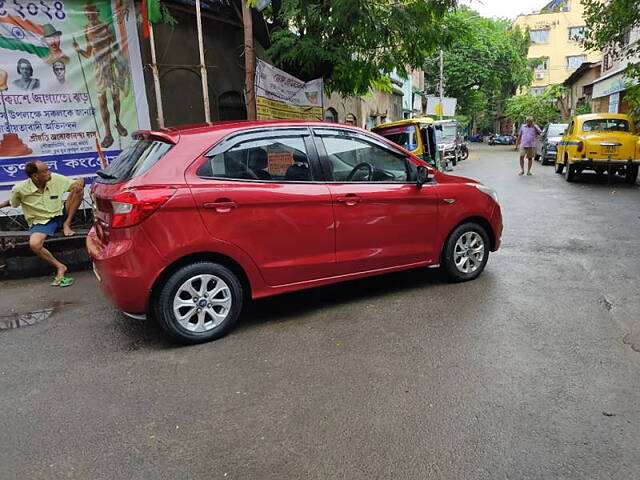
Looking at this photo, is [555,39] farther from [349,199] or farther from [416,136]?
[349,199]

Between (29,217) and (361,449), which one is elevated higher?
(29,217)

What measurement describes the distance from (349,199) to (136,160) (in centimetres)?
183

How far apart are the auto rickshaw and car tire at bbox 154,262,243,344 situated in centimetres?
864

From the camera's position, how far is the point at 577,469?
2.53 m

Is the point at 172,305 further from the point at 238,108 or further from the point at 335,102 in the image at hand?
the point at 335,102

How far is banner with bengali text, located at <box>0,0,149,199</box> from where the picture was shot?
21.7 feet

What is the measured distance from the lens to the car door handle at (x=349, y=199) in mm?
4559

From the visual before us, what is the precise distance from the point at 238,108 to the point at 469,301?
624 centimetres

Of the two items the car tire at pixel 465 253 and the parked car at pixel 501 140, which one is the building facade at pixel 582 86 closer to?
the parked car at pixel 501 140

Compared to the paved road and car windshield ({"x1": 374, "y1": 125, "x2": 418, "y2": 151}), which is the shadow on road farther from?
car windshield ({"x1": 374, "y1": 125, "x2": 418, "y2": 151})

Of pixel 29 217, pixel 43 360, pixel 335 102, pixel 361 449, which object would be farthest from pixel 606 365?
pixel 335 102

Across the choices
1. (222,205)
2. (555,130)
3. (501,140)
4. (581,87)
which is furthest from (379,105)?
(501,140)

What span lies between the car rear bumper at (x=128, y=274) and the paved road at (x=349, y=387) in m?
0.43

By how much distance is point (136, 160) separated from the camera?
413 cm
